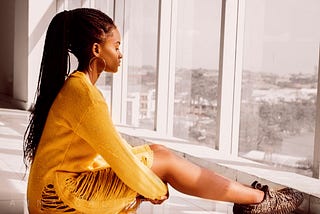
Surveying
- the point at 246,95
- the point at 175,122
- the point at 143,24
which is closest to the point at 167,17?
the point at 143,24

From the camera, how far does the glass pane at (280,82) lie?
3092 mm

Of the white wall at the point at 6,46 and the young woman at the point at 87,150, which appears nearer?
the young woman at the point at 87,150

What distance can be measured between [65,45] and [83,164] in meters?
0.47

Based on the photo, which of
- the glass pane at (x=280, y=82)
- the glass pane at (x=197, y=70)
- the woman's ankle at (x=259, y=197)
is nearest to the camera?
the woman's ankle at (x=259, y=197)

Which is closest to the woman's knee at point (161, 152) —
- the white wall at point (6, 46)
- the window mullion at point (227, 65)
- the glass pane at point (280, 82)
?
the glass pane at point (280, 82)

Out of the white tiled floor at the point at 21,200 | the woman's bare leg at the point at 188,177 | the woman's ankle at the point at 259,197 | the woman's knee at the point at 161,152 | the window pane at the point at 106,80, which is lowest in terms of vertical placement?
the white tiled floor at the point at 21,200

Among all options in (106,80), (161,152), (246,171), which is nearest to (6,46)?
(106,80)

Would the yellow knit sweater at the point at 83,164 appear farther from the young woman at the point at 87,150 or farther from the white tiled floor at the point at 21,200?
the white tiled floor at the point at 21,200

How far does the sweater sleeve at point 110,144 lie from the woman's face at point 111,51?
0.24 metres

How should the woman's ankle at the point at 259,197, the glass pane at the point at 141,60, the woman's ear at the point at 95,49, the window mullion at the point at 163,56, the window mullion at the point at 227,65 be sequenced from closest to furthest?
the woman's ear at the point at 95,49 → the woman's ankle at the point at 259,197 → the window mullion at the point at 227,65 → the window mullion at the point at 163,56 → the glass pane at the point at 141,60

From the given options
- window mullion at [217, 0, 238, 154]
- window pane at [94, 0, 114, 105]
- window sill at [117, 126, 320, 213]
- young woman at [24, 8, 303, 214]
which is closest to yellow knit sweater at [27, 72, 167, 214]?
young woman at [24, 8, 303, 214]

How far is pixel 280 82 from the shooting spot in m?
3.35

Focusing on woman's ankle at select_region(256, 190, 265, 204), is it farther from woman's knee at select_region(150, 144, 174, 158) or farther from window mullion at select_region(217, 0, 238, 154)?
window mullion at select_region(217, 0, 238, 154)

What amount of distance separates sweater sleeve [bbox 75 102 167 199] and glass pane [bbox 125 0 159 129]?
3.40m
